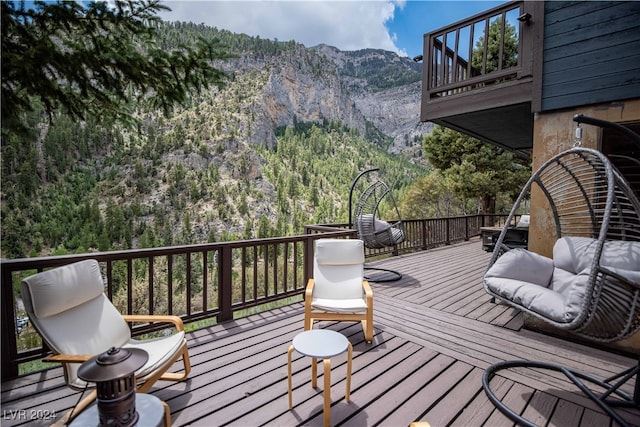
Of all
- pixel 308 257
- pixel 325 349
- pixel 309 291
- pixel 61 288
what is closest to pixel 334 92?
pixel 308 257

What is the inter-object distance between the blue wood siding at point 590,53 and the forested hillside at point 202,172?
715 inches

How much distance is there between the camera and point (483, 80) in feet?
13.6

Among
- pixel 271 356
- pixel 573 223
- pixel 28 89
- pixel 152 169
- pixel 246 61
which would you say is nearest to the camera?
pixel 28 89

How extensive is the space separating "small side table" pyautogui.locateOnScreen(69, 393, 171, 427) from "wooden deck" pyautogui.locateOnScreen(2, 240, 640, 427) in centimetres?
41

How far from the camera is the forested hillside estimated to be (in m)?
27.6

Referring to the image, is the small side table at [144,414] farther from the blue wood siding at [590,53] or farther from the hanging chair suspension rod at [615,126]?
the blue wood siding at [590,53]

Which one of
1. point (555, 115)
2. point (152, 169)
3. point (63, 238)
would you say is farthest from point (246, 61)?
point (555, 115)

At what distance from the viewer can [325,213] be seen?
3719cm

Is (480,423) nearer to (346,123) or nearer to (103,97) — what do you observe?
(103,97)

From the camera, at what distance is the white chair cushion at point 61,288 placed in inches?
76.7

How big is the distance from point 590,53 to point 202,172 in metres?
38.2

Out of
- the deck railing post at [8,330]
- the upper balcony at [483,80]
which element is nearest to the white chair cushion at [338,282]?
the deck railing post at [8,330]

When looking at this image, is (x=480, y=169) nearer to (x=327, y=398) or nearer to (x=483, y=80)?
(x=483, y=80)

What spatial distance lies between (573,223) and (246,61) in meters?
58.5
